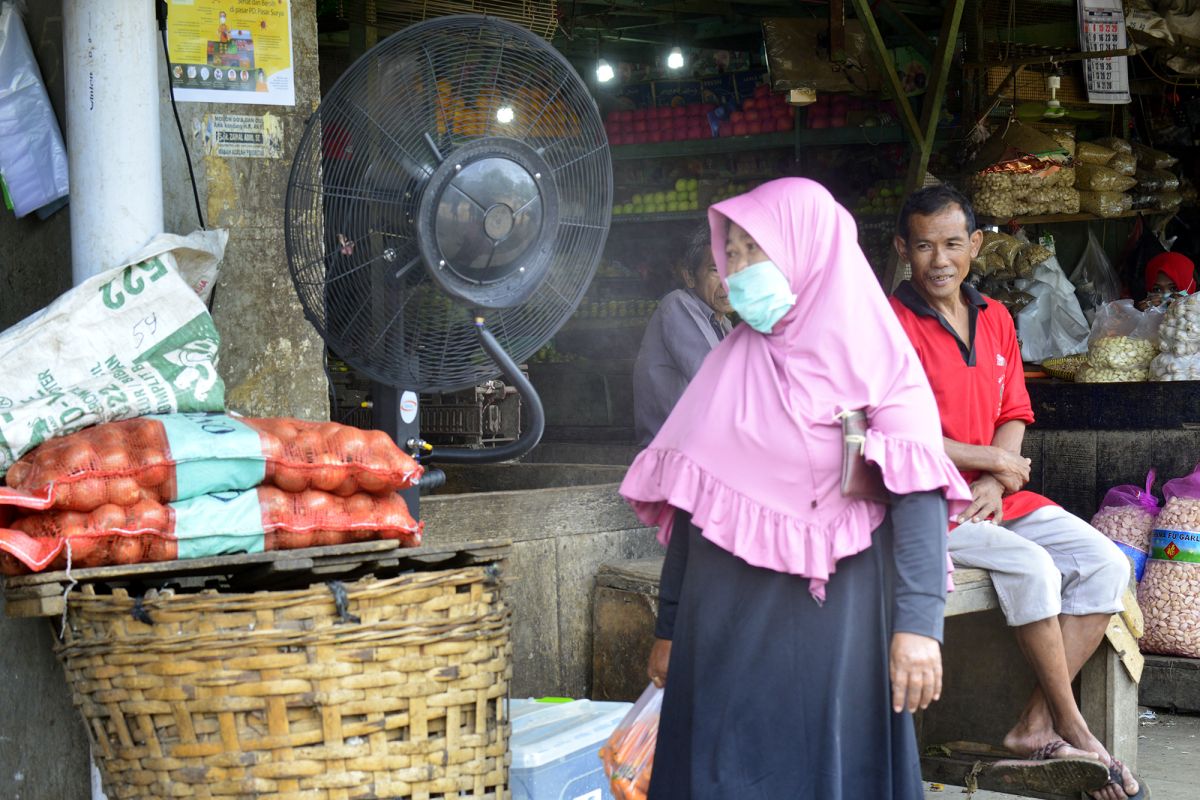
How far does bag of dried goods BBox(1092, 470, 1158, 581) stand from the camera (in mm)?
5449

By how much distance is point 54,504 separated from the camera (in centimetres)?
217

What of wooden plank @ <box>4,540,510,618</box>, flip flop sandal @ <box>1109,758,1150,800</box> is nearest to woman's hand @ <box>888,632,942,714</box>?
wooden plank @ <box>4,540,510,618</box>

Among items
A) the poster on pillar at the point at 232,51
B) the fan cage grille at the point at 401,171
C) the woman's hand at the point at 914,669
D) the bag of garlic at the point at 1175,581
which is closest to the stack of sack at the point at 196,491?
the fan cage grille at the point at 401,171

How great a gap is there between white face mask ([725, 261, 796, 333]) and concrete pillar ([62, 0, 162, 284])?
1.35 meters

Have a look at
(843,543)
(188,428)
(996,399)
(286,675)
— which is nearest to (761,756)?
(843,543)

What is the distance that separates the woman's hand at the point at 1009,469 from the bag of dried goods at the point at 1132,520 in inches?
73.9

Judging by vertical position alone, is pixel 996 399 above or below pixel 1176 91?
below

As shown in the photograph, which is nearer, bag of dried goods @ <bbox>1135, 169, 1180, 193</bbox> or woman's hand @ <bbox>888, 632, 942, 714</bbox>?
woman's hand @ <bbox>888, 632, 942, 714</bbox>

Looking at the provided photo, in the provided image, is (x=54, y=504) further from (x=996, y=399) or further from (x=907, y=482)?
(x=996, y=399)

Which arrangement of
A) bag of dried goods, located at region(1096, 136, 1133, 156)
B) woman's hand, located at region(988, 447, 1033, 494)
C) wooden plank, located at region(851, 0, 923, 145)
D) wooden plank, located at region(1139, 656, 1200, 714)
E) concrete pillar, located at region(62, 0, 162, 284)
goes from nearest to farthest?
1. concrete pillar, located at region(62, 0, 162, 284)
2. woman's hand, located at region(988, 447, 1033, 494)
3. wooden plank, located at region(1139, 656, 1200, 714)
4. wooden plank, located at region(851, 0, 923, 145)
5. bag of dried goods, located at region(1096, 136, 1133, 156)

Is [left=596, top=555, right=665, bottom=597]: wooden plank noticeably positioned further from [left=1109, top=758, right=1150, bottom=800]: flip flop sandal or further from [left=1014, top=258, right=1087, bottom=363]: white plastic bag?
[left=1014, top=258, right=1087, bottom=363]: white plastic bag

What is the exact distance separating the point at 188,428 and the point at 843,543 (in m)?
1.20

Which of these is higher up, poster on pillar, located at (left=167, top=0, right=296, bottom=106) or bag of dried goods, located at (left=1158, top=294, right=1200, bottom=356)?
poster on pillar, located at (left=167, top=0, right=296, bottom=106)

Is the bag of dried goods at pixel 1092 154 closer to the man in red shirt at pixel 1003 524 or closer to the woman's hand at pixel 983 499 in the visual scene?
the man in red shirt at pixel 1003 524
